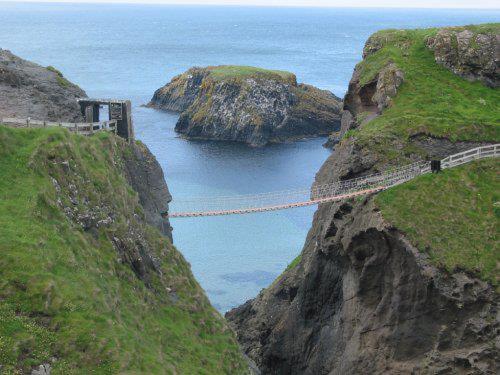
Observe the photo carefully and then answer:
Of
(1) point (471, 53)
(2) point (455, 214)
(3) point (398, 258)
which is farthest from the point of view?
(1) point (471, 53)

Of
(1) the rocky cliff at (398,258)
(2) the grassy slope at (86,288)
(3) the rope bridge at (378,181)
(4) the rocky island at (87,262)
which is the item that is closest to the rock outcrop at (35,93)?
(4) the rocky island at (87,262)

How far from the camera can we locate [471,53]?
2687 inches

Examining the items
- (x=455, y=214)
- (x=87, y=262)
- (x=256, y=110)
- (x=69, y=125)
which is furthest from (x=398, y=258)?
(x=256, y=110)

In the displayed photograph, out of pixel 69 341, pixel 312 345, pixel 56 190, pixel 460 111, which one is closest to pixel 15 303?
pixel 69 341

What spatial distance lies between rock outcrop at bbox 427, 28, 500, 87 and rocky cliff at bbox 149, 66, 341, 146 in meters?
65.4

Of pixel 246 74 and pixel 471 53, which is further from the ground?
pixel 471 53

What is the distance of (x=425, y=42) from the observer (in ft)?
232

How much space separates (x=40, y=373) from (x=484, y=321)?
2646 cm

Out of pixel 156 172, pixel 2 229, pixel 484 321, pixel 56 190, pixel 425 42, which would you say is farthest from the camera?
pixel 425 42

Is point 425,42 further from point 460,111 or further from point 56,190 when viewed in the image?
point 56,190

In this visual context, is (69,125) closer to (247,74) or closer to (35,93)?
(35,93)

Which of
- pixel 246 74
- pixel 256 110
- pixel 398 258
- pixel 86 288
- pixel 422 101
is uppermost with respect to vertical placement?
pixel 422 101

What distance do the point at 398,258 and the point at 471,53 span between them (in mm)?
24587

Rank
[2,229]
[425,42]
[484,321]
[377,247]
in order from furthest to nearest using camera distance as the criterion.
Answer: [425,42]
[377,247]
[484,321]
[2,229]
